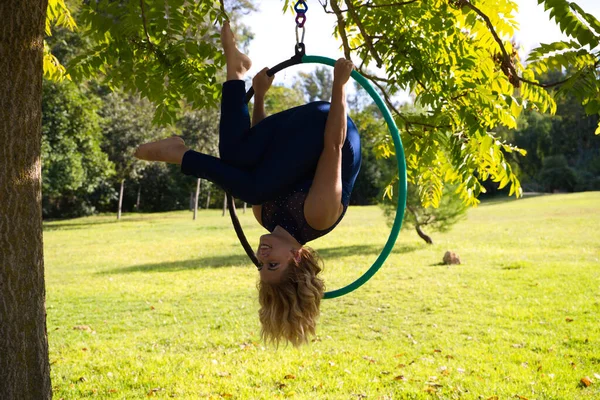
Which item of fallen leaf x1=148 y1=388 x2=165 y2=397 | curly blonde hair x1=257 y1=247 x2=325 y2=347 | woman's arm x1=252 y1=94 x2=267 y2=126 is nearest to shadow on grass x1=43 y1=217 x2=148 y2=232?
fallen leaf x1=148 y1=388 x2=165 y2=397

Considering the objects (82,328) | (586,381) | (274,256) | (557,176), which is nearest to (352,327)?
(586,381)

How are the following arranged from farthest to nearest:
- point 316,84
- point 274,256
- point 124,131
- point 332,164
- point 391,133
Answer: point 316,84 → point 124,131 → point 391,133 → point 274,256 → point 332,164

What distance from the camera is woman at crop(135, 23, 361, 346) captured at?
10.9 feet

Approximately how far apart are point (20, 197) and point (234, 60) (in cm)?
154

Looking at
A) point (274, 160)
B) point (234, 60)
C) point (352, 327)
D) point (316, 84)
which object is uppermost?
point (316, 84)

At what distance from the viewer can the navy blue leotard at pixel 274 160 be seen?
3.47 metres

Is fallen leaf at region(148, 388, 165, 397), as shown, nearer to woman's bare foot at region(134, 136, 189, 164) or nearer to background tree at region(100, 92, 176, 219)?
woman's bare foot at region(134, 136, 189, 164)

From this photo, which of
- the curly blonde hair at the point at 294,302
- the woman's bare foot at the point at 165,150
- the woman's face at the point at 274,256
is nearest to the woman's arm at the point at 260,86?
the woman's bare foot at the point at 165,150

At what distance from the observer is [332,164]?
130 inches

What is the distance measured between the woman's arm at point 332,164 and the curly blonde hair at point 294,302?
1.12 ft

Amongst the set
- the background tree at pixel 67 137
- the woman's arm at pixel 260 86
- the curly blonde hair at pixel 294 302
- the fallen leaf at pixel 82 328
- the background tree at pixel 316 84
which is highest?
the background tree at pixel 316 84

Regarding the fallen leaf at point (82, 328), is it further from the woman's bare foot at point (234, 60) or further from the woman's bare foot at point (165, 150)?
the woman's bare foot at point (234, 60)

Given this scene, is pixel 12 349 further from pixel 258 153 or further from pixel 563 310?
pixel 563 310

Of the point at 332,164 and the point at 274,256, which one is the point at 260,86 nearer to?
the point at 332,164
